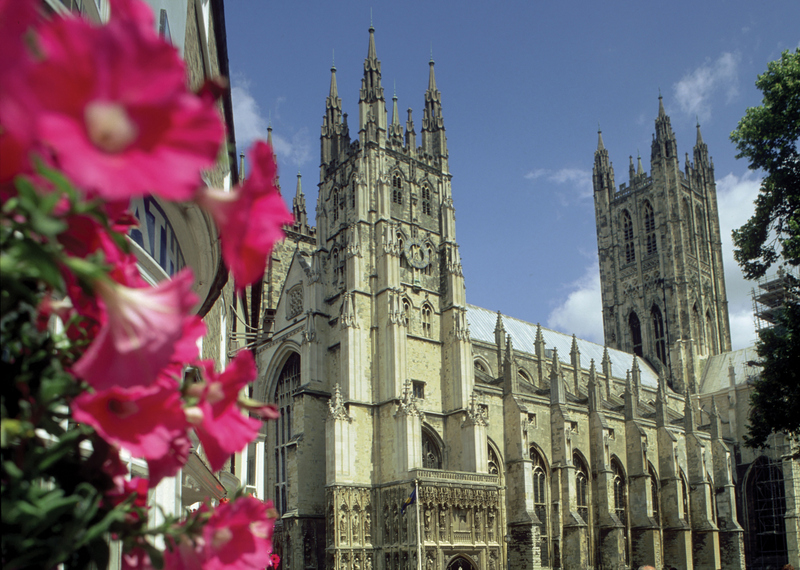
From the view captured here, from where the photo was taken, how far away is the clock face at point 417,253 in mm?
36375

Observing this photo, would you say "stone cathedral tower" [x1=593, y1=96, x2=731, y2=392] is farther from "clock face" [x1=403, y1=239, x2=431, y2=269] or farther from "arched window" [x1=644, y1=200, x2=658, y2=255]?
"clock face" [x1=403, y1=239, x2=431, y2=269]

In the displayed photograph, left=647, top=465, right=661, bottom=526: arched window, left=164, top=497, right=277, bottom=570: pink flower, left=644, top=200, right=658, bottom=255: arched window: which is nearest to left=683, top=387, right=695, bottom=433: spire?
left=647, top=465, right=661, bottom=526: arched window

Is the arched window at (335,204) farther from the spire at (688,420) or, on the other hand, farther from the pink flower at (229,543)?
the pink flower at (229,543)

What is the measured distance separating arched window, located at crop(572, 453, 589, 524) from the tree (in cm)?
2073

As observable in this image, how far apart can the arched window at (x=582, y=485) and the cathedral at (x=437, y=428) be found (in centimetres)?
29

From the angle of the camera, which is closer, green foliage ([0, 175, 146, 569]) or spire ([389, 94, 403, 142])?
green foliage ([0, 175, 146, 569])

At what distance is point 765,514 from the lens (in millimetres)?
50438

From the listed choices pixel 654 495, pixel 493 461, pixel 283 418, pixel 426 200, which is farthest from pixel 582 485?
pixel 426 200

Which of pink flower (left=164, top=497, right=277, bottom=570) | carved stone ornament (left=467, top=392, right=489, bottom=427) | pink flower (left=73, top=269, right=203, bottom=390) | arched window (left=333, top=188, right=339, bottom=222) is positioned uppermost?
arched window (left=333, top=188, right=339, bottom=222)

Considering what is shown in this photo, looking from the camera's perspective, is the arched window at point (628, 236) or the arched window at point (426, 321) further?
the arched window at point (628, 236)

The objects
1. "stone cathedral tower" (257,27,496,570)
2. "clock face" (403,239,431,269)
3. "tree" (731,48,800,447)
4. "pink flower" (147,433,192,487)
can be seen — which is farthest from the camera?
"clock face" (403,239,431,269)

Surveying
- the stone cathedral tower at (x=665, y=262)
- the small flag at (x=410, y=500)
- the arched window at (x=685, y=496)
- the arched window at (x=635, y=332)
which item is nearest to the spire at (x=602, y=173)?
the stone cathedral tower at (x=665, y=262)

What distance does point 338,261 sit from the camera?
3669 cm

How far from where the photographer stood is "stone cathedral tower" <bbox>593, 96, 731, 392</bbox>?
60.5m
